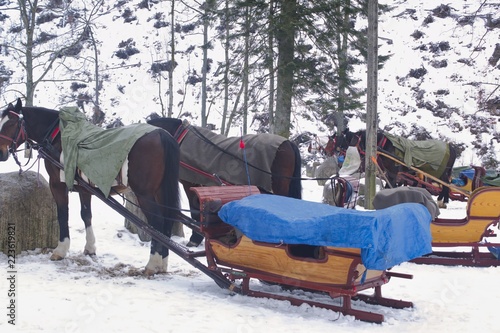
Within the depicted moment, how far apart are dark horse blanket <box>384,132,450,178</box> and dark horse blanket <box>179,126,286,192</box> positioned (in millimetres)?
5794

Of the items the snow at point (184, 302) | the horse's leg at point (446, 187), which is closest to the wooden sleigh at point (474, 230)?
the snow at point (184, 302)

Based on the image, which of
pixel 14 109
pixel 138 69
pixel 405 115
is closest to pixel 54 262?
pixel 14 109

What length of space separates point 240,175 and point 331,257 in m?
3.13

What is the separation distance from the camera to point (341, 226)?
173 inches

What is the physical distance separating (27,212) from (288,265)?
3802mm

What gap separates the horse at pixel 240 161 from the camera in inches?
295

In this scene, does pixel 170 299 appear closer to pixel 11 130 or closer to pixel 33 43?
pixel 11 130

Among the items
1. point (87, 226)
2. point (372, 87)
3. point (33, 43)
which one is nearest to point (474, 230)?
point (372, 87)

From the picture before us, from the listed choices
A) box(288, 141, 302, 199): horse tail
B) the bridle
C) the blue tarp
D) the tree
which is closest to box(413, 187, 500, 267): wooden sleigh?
box(288, 141, 302, 199): horse tail

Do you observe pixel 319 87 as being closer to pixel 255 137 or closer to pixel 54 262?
pixel 255 137

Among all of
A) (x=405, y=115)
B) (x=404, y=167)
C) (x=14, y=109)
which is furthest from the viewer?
(x=405, y=115)

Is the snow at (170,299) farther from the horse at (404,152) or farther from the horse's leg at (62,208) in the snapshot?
the horse at (404,152)

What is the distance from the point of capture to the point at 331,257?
4.66 meters

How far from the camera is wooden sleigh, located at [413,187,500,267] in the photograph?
7152 millimetres
